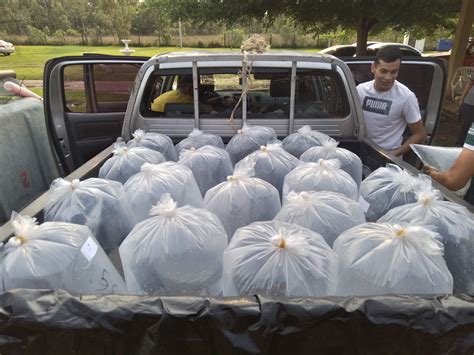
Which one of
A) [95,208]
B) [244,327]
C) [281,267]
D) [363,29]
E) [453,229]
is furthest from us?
[363,29]

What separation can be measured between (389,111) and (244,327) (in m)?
2.76

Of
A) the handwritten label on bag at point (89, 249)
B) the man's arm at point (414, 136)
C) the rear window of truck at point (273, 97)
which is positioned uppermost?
the rear window of truck at point (273, 97)

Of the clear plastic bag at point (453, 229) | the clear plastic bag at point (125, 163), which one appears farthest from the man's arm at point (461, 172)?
the clear plastic bag at point (125, 163)

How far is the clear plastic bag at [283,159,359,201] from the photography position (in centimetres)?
178

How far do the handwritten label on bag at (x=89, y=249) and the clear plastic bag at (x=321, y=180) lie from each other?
964mm

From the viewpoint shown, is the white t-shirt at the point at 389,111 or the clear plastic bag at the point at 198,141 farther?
the white t-shirt at the point at 389,111

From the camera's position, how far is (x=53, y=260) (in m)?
1.18

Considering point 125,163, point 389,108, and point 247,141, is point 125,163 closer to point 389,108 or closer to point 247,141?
point 247,141

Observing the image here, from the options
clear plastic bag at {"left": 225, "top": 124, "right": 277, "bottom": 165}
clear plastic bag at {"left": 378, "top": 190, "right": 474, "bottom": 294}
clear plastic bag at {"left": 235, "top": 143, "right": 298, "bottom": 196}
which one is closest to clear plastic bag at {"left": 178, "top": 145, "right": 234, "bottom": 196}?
clear plastic bag at {"left": 235, "top": 143, "right": 298, "bottom": 196}

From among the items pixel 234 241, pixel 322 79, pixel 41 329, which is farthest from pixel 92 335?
pixel 322 79

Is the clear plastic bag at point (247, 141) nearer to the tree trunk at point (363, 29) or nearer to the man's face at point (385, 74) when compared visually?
the man's face at point (385, 74)

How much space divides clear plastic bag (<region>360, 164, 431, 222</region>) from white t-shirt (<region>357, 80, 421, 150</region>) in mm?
1435

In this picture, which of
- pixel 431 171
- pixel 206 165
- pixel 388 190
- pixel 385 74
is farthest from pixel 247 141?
pixel 385 74

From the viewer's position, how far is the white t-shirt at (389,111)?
3154 millimetres
